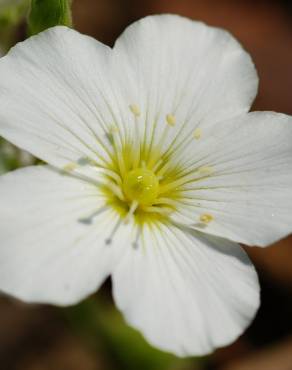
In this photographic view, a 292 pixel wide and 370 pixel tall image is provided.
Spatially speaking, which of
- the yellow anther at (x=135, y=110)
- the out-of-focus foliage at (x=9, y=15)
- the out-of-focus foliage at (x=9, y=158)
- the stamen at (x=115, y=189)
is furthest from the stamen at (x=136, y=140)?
the out-of-focus foliage at (x=9, y=15)

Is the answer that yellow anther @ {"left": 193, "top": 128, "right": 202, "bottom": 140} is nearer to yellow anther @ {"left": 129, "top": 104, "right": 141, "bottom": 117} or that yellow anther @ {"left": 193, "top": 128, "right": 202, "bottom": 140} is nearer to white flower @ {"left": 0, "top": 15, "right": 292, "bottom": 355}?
white flower @ {"left": 0, "top": 15, "right": 292, "bottom": 355}

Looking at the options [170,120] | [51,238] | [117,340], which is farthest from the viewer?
[117,340]

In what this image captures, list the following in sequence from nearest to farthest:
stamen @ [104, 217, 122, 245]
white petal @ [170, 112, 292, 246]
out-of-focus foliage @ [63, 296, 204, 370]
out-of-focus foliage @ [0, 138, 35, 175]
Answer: stamen @ [104, 217, 122, 245] → white petal @ [170, 112, 292, 246] → out-of-focus foliage @ [0, 138, 35, 175] → out-of-focus foliage @ [63, 296, 204, 370]

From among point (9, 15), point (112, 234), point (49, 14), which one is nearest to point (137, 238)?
point (112, 234)

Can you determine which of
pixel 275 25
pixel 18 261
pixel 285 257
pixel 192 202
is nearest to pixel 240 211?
pixel 192 202

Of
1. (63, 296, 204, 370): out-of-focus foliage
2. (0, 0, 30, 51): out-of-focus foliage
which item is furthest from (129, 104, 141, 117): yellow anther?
(63, 296, 204, 370): out-of-focus foliage

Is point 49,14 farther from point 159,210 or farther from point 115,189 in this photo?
point 159,210

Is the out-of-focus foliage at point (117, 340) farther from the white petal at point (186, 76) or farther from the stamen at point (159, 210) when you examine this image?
the white petal at point (186, 76)
